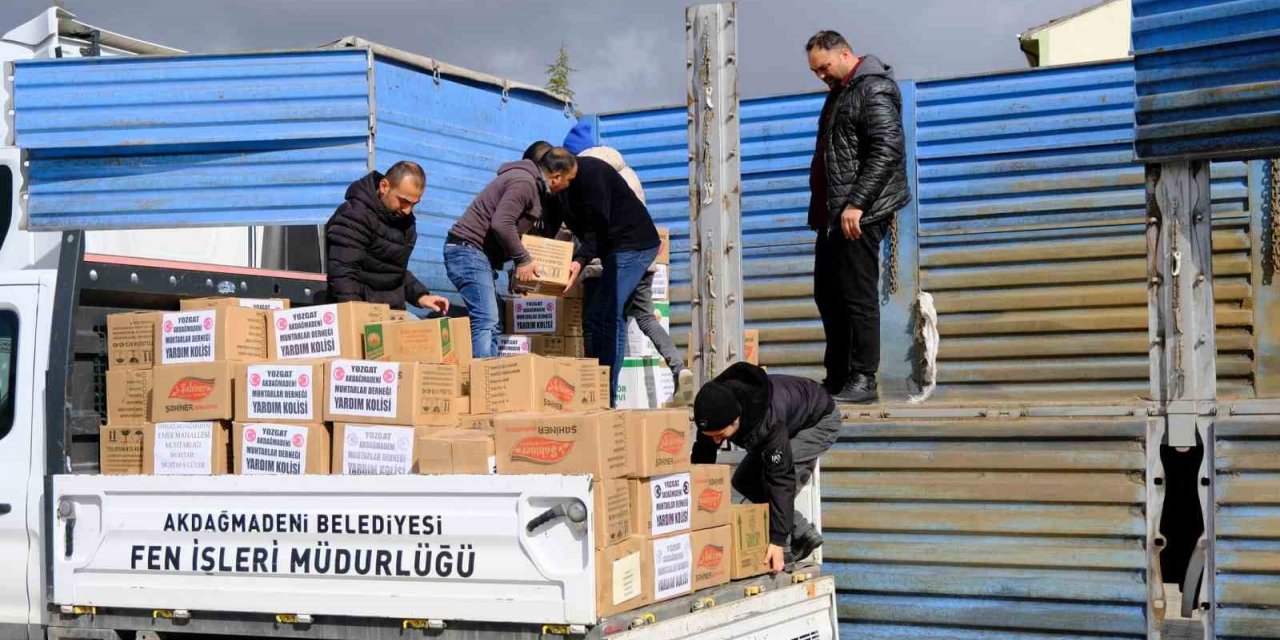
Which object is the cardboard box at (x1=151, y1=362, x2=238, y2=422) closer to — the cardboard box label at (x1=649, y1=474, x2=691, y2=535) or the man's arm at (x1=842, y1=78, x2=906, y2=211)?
the cardboard box label at (x1=649, y1=474, x2=691, y2=535)

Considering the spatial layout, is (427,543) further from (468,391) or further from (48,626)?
(48,626)

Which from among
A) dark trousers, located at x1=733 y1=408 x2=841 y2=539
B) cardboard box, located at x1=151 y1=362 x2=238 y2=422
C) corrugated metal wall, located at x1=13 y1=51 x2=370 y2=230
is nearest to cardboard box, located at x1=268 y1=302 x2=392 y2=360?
cardboard box, located at x1=151 y1=362 x2=238 y2=422

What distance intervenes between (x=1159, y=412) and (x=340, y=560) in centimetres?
338

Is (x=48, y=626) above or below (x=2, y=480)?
below

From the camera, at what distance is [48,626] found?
578 cm

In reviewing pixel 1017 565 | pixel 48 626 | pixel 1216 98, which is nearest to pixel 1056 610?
pixel 1017 565

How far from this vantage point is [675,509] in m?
5.41

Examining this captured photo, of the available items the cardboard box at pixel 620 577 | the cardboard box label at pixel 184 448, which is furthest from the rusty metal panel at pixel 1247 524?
the cardboard box label at pixel 184 448

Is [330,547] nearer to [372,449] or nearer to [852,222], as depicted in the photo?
[372,449]

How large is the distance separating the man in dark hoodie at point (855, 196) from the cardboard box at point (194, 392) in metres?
3.04

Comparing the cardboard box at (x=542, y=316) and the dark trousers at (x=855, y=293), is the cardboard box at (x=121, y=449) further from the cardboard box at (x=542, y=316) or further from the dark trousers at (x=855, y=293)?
the dark trousers at (x=855, y=293)

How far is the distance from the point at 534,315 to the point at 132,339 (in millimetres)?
2931

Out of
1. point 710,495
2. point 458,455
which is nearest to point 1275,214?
point 710,495

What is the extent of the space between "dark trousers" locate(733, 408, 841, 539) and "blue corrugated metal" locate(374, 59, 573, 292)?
147 inches
